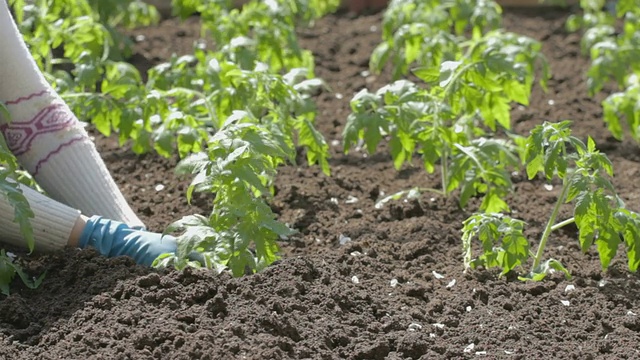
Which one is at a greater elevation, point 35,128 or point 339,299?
point 35,128

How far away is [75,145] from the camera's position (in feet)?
12.5

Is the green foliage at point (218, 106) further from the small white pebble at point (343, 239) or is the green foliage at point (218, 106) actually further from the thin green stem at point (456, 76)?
the thin green stem at point (456, 76)

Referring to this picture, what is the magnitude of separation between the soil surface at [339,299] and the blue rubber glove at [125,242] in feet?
0.35

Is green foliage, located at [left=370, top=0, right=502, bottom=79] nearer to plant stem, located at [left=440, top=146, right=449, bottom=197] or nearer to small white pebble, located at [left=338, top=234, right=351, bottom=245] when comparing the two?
plant stem, located at [left=440, top=146, right=449, bottom=197]

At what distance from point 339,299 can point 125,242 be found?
71 centimetres

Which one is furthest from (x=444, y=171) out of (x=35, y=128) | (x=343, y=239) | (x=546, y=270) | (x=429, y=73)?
(x=35, y=128)

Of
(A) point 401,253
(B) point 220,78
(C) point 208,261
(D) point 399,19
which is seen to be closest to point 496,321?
(A) point 401,253

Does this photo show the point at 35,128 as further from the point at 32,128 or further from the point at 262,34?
the point at 262,34

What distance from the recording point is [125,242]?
3516 millimetres

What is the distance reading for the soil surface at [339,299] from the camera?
297cm

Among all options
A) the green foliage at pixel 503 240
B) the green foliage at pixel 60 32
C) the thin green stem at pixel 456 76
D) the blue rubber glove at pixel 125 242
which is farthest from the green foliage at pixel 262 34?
the green foliage at pixel 503 240

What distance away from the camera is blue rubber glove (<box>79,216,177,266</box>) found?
350 centimetres

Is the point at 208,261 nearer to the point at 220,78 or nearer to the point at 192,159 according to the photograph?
the point at 192,159

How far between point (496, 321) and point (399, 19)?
2435 mm
